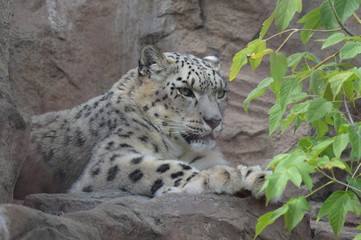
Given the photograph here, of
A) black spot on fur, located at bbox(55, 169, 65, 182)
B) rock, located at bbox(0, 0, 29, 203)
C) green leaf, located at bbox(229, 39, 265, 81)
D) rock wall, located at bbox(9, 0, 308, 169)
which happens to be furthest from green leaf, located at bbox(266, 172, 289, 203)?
rock wall, located at bbox(9, 0, 308, 169)

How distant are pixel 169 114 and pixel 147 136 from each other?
0.93 ft

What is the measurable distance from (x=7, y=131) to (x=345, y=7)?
1811 mm

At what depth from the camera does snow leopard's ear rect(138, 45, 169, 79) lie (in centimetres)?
602

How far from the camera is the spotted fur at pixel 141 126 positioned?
550 centimetres

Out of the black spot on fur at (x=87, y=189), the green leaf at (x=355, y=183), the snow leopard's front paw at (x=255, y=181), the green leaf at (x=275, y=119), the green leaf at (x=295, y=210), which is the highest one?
the green leaf at (x=275, y=119)

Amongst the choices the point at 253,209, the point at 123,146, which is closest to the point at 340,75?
the point at 253,209

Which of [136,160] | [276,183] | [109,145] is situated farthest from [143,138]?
[276,183]

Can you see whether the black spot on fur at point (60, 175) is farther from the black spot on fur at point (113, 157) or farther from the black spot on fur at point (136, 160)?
the black spot on fur at point (136, 160)

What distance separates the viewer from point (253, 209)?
4375mm

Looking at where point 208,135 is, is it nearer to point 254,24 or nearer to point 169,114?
point 169,114

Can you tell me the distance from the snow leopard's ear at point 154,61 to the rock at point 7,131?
201cm

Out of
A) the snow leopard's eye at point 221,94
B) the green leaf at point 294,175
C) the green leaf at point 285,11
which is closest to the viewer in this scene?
the green leaf at point 294,175

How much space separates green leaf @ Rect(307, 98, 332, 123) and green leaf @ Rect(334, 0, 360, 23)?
0.42 metres

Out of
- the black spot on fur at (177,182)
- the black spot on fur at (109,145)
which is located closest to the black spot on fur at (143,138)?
the black spot on fur at (109,145)
